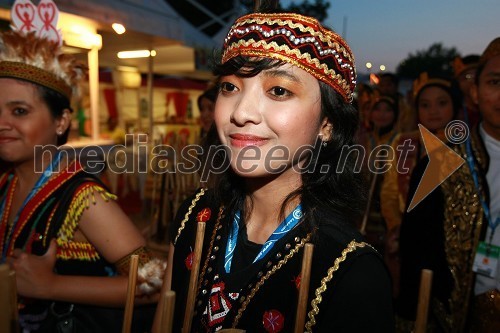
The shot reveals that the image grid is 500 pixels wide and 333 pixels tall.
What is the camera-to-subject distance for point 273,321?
1.22 metres

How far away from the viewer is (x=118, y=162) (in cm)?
765

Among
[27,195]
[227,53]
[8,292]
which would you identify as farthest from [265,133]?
[27,195]

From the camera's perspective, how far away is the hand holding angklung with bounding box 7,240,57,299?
1660mm

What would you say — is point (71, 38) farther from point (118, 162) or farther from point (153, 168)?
point (118, 162)

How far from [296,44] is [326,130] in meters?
0.34

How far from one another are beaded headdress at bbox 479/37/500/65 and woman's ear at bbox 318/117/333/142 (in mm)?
1479

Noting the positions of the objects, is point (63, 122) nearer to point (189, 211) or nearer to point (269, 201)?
point (189, 211)

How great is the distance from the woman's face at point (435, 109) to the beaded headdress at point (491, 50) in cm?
173

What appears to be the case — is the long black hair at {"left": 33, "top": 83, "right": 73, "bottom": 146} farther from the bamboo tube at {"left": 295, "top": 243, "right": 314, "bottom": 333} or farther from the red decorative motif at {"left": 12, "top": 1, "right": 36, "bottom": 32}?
the bamboo tube at {"left": 295, "top": 243, "right": 314, "bottom": 333}

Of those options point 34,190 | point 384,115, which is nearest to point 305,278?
point 34,190

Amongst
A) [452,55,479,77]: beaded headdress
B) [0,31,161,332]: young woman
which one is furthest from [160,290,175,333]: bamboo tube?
[452,55,479,77]: beaded headdress

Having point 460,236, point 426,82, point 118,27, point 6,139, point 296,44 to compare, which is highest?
point 118,27

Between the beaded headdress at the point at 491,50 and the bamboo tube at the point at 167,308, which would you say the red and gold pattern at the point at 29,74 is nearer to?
the bamboo tube at the point at 167,308

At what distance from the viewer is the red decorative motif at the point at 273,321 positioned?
1.21 m
